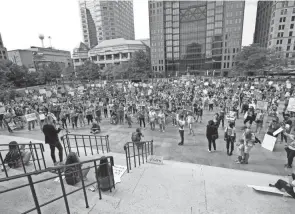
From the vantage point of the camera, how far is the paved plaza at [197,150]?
23.5ft

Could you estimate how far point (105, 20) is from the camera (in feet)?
347

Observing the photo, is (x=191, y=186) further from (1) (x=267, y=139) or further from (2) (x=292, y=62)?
(2) (x=292, y=62)

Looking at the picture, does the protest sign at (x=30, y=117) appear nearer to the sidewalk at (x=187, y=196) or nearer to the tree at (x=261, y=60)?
the sidewalk at (x=187, y=196)

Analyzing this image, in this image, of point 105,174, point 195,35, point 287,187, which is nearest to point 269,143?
point 287,187

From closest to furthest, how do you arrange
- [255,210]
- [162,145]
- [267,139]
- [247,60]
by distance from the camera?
[255,210] < [267,139] < [162,145] < [247,60]

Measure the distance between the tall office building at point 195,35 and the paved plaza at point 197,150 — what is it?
66838 millimetres

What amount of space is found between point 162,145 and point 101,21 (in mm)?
117375

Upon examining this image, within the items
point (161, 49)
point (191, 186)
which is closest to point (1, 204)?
point (191, 186)

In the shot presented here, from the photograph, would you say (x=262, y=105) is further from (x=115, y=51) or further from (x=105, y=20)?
(x=105, y=20)

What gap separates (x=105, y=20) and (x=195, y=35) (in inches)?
2491

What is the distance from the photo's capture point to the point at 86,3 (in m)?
121

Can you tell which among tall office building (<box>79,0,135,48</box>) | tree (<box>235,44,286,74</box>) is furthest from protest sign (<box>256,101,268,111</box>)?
tall office building (<box>79,0,135,48</box>)

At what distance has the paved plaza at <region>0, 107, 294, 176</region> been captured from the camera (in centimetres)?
718

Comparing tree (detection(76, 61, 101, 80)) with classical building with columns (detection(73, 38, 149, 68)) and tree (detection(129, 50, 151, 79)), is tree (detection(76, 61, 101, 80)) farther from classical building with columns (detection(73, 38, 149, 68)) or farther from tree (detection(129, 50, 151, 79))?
classical building with columns (detection(73, 38, 149, 68))
